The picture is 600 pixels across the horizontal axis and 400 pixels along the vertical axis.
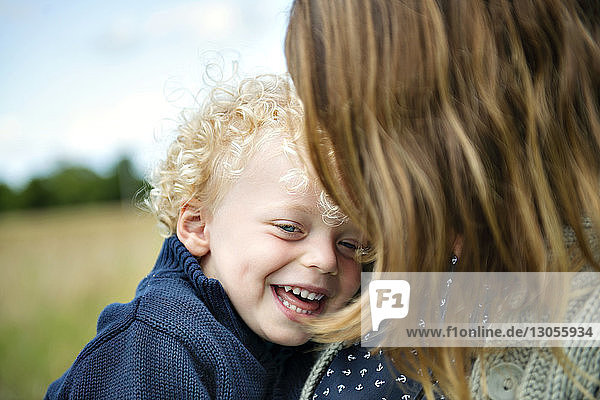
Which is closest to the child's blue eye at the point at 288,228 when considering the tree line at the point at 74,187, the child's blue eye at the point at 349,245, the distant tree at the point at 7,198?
the child's blue eye at the point at 349,245

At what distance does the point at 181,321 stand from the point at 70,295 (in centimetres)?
313

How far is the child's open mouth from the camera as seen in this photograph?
1170 mm

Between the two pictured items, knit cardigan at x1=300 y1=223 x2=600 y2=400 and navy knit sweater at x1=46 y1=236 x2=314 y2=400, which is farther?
navy knit sweater at x1=46 y1=236 x2=314 y2=400

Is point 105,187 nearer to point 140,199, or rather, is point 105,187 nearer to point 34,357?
point 34,357

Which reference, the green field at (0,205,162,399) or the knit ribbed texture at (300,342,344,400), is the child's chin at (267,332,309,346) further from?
the green field at (0,205,162,399)

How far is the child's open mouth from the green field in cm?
101

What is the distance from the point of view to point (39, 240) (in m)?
5.91

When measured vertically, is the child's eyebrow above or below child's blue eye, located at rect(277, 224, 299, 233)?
above

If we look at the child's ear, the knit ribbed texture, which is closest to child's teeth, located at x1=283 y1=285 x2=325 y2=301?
the knit ribbed texture

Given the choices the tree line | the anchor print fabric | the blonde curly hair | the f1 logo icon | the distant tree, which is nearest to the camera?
the f1 logo icon

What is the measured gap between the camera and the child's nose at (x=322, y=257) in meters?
1.12

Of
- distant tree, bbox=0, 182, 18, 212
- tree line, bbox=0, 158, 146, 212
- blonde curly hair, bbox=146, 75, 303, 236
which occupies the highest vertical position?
blonde curly hair, bbox=146, 75, 303, 236

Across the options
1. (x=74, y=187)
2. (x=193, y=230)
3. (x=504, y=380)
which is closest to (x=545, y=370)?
(x=504, y=380)

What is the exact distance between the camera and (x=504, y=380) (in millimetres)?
854
